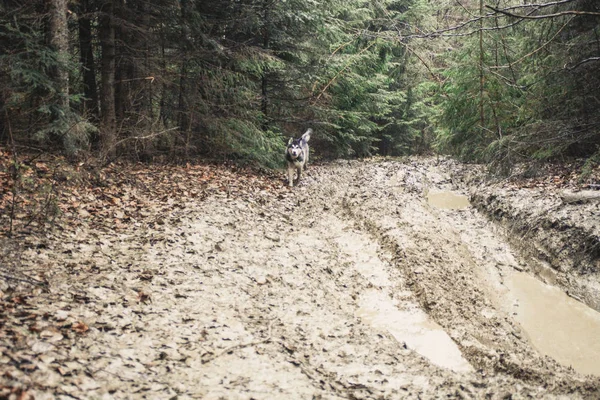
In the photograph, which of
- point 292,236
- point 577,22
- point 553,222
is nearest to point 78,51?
point 292,236

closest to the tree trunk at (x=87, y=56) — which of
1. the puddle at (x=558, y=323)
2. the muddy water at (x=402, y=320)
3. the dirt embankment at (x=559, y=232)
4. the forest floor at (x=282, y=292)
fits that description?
the forest floor at (x=282, y=292)

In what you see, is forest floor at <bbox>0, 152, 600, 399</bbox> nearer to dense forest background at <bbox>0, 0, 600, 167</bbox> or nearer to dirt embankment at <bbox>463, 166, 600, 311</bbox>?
dirt embankment at <bbox>463, 166, 600, 311</bbox>

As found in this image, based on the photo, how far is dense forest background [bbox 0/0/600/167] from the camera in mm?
6832

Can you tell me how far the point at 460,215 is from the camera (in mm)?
9539

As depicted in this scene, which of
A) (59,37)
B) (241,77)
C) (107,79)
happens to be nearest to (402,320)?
(59,37)

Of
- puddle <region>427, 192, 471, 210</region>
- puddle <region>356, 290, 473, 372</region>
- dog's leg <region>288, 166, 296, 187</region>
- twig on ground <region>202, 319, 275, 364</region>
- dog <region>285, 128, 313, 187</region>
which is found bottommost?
puddle <region>356, 290, 473, 372</region>

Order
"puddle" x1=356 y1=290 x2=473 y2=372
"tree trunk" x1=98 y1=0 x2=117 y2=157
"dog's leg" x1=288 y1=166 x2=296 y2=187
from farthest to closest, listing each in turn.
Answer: "dog's leg" x1=288 y1=166 x2=296 y2=187 → "tree trunk" x1=98 y1=0 x2=117 y2=157 → "puddle" x1=356 y1=290 x2=473 y2=372

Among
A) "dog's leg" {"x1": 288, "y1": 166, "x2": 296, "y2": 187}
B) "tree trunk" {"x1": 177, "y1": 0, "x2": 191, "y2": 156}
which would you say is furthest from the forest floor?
"tree trunk" {"x1": 177, "y1": 0, "x2": 191, "y2": 156}

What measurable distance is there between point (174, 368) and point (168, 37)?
10.3 meters

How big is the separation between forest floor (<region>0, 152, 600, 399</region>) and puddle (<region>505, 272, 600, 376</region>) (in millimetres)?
36

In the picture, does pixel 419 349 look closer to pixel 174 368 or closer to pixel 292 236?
pixel 174 368

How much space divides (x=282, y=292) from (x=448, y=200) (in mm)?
7892

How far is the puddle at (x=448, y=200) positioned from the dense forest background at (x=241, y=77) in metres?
1.56

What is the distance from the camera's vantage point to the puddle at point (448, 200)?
10.4m
